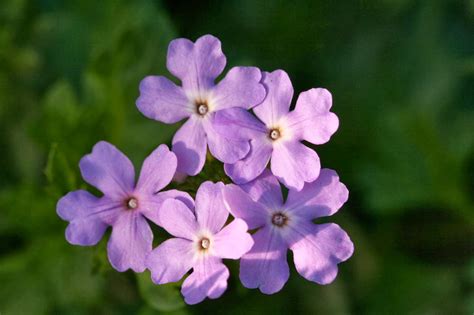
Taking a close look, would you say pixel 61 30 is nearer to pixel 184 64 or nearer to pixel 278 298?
pixel 184 64

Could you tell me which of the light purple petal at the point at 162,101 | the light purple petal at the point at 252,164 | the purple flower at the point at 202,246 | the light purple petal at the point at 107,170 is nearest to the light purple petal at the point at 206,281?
the purple flower at the point at 202,246

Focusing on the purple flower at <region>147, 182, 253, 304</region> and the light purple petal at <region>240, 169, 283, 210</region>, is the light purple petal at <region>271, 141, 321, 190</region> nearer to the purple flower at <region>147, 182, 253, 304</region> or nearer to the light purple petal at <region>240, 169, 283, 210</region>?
the light purple petal at <region>240, 169, 283, 210</region>

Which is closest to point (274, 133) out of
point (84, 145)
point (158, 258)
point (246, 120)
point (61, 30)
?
point (246, 120)

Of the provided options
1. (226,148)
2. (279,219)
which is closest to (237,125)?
(226,148)

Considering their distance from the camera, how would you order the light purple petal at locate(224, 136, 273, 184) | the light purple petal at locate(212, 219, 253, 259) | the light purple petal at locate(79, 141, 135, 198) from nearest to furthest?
the light purple petal at locate(212, 219, 253, 259) < the light purple petal at locate(224, 136, 273, 184) < the light purple petal at locate(79, 141, 135, 198)

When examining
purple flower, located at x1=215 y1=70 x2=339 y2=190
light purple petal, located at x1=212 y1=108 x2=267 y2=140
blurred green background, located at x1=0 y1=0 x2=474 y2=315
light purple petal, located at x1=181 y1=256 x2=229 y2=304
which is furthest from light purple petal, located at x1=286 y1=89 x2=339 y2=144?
blurred green background, located at x1=0 y1=0 x2=474 y2=315

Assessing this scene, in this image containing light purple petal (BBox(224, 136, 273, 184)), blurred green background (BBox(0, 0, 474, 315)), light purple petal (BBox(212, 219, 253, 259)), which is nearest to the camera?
light purple petal (BBox(212, 219, 253, 259))
